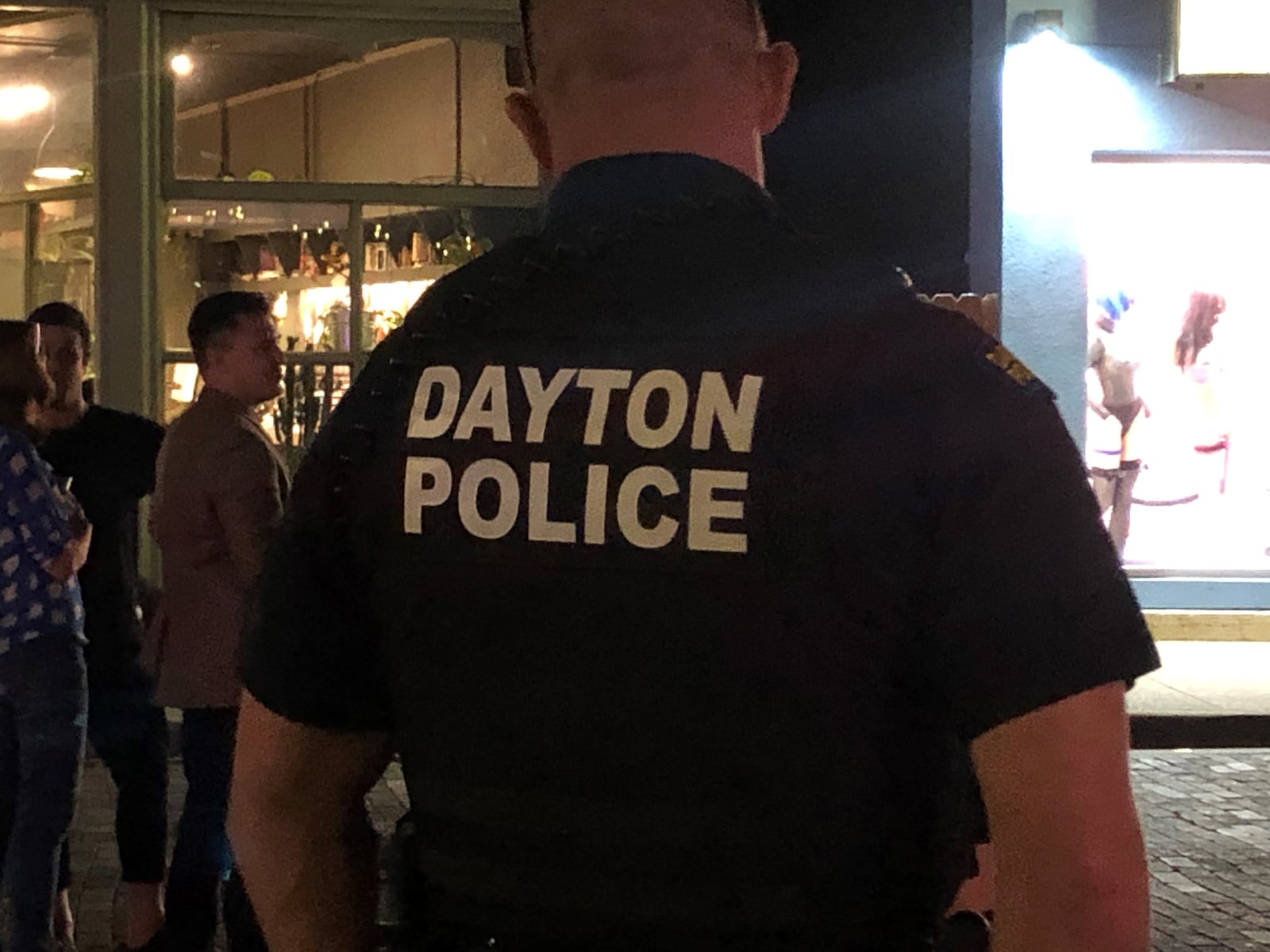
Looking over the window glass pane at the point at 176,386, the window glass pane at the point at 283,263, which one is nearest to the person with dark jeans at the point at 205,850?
the window glass pane at the point at 176,386

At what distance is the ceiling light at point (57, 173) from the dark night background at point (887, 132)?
13.1 feet

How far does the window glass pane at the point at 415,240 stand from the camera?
31.6 ft

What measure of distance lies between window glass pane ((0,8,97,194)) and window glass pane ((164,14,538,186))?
0.51 meters

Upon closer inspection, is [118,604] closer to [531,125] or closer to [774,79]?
[531,125]

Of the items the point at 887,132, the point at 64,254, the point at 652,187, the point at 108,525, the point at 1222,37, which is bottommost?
the point at 108,525

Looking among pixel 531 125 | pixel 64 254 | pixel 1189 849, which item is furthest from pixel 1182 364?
pixel 531 125

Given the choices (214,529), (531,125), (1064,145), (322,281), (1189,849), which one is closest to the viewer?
(531,125)

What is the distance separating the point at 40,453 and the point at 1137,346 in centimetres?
849

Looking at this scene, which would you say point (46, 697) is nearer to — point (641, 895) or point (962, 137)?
point (641, 895)

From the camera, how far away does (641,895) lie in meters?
1.54

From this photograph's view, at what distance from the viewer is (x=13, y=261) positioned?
9672 millimetres

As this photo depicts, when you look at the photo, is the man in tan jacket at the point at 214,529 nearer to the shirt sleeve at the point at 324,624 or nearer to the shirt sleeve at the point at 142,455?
the shirt sleeve at the point at 142,455

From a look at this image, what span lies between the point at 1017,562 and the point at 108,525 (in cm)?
389

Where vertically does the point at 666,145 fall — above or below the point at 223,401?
above
